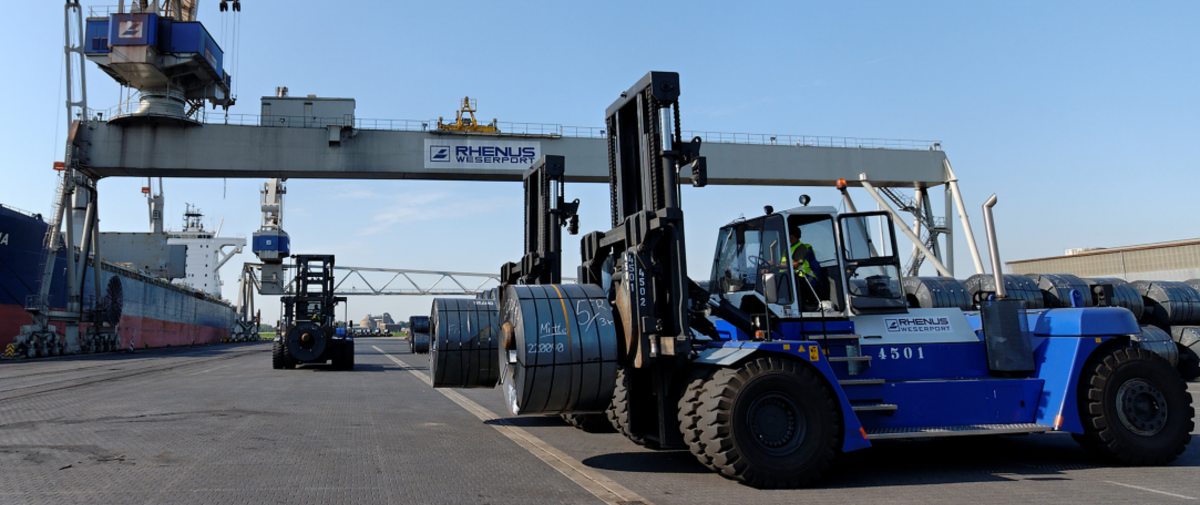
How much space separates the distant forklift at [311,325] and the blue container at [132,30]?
16711mm

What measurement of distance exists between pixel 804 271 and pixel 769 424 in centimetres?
157

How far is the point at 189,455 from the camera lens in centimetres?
685

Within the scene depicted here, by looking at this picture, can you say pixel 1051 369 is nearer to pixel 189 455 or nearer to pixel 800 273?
pixel 800 273

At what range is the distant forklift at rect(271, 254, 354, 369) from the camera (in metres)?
21.8

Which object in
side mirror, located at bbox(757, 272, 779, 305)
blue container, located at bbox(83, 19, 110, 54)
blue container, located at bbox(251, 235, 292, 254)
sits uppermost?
blue container, located at bbox(83, 19, 110, 54)

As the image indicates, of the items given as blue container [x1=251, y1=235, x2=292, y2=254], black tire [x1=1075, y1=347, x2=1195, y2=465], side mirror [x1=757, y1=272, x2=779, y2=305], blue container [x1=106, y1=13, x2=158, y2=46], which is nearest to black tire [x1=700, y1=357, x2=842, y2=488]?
side mirror [x1=757, y1=272, x2=779, y2=305]

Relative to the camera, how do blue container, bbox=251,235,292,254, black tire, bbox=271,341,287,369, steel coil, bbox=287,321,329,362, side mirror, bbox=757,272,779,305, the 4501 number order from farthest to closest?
blue container, bbox=251,235,292,254 < black tire, bbox=271,341,287,369 < steel coil, bbox=287,321,329,362 < the 4501 number < side mirror, bbox=757,272,779,305

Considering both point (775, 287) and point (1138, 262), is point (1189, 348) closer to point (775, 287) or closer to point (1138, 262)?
point (775, 287)

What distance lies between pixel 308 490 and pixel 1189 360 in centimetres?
1880

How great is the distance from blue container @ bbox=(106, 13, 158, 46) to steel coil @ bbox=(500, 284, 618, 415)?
110ft

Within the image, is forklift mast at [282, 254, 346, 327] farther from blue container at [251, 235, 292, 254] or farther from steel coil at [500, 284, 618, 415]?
blue container at [251, 235, 292, 254]

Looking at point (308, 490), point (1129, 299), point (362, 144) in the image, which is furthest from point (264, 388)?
point (1129, 299)

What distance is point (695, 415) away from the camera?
565 centimetres

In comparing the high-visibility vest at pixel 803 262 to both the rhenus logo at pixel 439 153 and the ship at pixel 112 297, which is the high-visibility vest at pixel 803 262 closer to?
the rhenus logo at pixel 439 153
